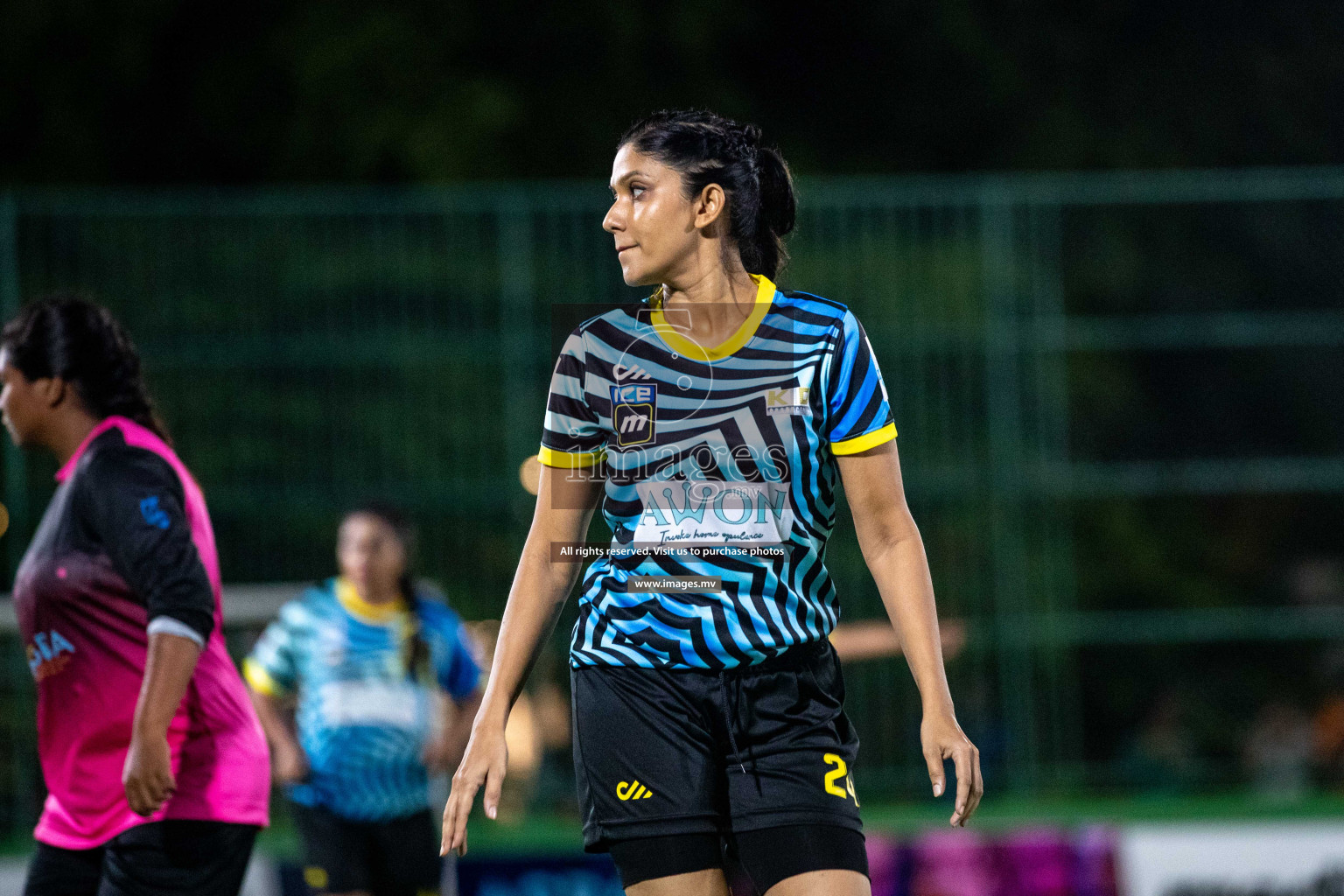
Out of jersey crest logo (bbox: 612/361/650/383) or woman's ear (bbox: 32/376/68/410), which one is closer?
jersey crest logo (bbox: 612/361/650/383)

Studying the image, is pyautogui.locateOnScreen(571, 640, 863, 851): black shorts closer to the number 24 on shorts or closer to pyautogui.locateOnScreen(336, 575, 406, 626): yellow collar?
the number 24 on shorts

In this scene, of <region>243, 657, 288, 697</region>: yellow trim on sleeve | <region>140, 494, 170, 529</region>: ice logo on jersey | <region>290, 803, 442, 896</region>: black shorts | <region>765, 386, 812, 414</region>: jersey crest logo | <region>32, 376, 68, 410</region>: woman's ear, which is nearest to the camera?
<region>765, 386, 812, 414</region>: jersey crest logo

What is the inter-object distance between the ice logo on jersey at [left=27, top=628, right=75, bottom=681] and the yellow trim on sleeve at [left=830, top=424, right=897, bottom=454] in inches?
66.5

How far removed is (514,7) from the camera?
52.6 ft

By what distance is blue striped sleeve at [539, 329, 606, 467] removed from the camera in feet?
10.4

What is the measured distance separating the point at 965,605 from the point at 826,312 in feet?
22.2

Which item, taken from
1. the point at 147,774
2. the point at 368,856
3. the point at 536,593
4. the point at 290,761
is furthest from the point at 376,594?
the point at 536,593

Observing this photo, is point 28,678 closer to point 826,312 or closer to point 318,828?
point 318,828

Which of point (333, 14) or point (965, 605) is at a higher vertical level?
point (333, 14)

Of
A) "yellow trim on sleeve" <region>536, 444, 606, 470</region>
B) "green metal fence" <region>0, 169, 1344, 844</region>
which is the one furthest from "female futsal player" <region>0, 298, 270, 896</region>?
"green metal fence" <region>0, 169, 1344, 844</region>

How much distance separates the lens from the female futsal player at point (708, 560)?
3004 millimetres

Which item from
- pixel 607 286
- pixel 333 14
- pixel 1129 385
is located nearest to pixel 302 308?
pixel 607 286

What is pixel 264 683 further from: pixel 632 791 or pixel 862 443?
pixel 862 443

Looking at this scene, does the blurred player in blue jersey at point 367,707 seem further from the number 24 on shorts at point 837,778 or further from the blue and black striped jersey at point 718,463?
the number 24 on shorts at point 837,778
